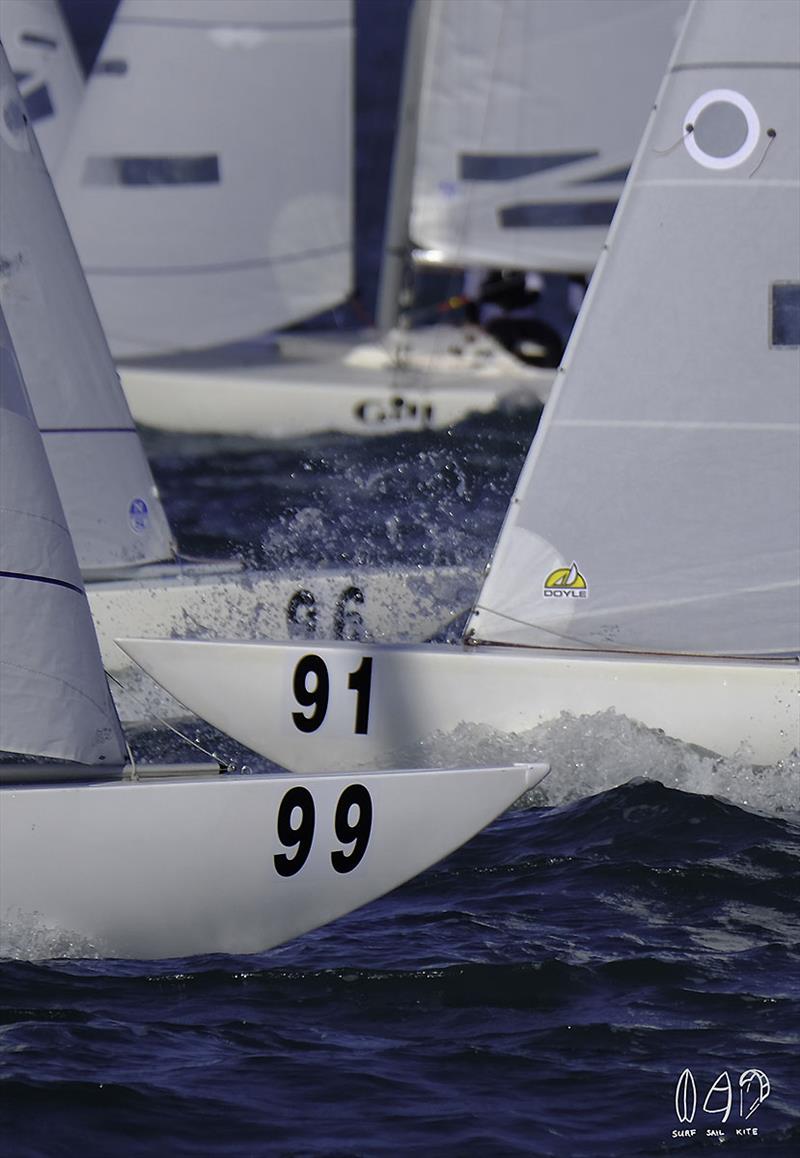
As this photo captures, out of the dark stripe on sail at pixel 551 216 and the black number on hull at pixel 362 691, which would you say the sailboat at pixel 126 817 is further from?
the dark stripe on sail at pixel 551 216

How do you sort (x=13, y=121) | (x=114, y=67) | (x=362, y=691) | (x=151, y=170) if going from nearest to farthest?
1. (x=13, y=121)
2. (x=362, y=691)
3. (x=114, y=67)
4. (x=151, y=170)

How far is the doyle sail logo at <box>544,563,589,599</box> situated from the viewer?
6066 millimetres

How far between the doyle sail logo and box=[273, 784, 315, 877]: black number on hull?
1751 millimetres

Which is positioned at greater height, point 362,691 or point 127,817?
point 362,691

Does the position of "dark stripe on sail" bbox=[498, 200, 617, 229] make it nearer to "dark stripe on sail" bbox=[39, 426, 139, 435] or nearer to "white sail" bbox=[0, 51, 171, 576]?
"white sail" bbox=[0, 51, 171, 576]

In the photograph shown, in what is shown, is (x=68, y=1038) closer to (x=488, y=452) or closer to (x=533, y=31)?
(x=488, y=452)

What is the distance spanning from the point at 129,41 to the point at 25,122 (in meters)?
8.06

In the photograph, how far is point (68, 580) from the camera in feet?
15.1

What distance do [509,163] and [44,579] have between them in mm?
9715

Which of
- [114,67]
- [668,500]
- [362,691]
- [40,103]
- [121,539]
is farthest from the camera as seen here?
[40,103]

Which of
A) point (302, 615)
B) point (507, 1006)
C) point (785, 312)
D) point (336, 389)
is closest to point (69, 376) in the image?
point (302, 615)

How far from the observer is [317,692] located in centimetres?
617

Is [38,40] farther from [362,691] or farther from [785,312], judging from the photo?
[785,312]
